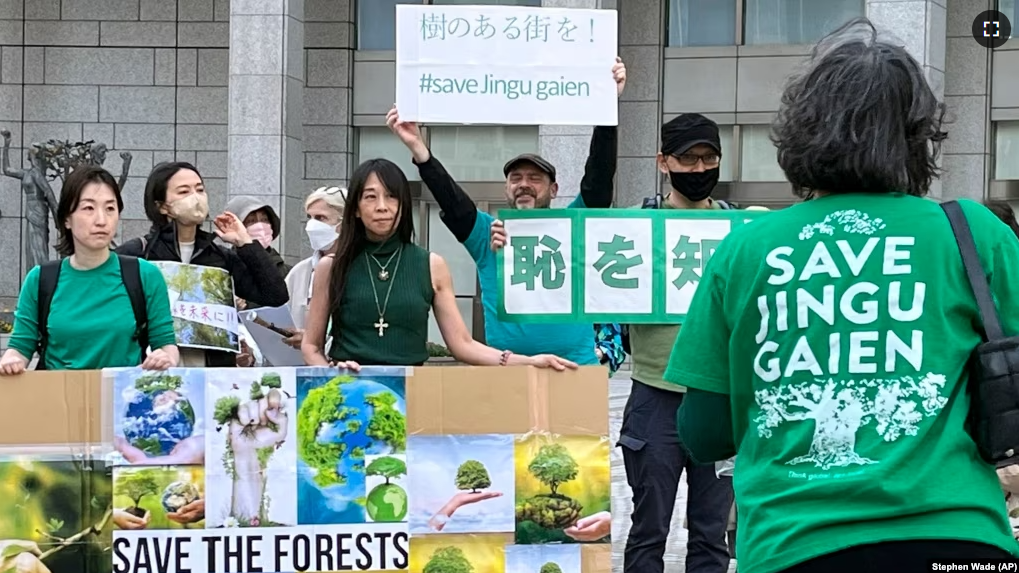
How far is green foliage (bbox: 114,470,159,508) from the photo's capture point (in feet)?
18.6

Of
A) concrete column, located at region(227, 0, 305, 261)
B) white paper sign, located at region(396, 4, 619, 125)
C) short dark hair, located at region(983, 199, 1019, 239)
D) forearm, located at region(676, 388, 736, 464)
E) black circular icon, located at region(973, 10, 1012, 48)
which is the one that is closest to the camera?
forearm, located at region(676, 388, 736, 464)

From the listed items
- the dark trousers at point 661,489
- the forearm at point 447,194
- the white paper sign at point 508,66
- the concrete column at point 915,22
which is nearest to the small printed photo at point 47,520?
the forearm at point 447,194

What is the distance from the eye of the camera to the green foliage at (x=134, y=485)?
18.6 ft

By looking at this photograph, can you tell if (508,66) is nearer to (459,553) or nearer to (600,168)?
(600,168)

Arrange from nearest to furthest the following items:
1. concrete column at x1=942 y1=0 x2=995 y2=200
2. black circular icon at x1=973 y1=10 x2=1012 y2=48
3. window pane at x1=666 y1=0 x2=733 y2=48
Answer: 1. black circular icon at x1=973 y1=10 x2=1012 y2=48
2. concrete column at x1=942 y1=0 x2=995 y2=200
3. window pane at x1=666 y1=0 x2=733 y2=48

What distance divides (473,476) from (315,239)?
2378 millimetres

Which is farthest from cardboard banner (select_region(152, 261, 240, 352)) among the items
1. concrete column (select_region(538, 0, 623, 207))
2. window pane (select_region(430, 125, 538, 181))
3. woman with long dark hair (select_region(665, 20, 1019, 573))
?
window pane (select_region(430, 125, 538, 181))

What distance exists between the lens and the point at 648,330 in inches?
254

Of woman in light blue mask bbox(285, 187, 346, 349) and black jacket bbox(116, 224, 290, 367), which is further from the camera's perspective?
woman in light blue mask bbox(285, 187, 346, 349)

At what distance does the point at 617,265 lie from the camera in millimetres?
6410

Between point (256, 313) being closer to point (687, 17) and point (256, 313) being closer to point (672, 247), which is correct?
point (672, 247)

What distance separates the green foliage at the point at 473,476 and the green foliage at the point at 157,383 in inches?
41.0

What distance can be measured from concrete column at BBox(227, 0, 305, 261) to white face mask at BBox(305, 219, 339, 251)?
12.4 metres

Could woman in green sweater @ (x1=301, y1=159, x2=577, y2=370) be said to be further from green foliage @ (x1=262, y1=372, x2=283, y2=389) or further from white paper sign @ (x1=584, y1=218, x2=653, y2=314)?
white paper sign @ (x1=584, y1=218, x2=653, y2=314)
